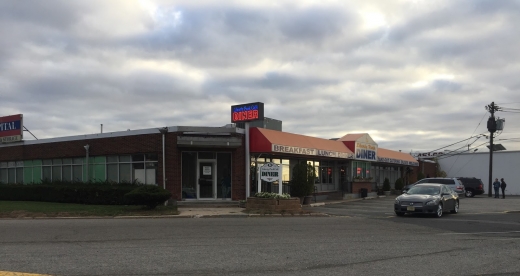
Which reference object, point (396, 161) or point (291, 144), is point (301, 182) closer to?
point (291, 144)

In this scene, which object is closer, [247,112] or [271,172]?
[271,172]

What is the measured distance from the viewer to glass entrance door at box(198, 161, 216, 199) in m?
24.7

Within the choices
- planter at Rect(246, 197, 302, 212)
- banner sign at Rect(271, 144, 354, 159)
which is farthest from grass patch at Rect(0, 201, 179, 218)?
banner sign at Rect(271, 144, 354, 159)

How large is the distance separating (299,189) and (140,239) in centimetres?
1478

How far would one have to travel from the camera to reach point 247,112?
80.9 ft

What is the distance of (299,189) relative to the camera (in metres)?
26.2

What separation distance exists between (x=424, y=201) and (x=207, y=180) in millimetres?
10657

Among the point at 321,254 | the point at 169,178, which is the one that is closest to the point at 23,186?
the point at 169,178

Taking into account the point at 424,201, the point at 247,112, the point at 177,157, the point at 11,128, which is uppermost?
the point at 247,112

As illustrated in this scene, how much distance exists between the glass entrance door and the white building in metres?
42.4

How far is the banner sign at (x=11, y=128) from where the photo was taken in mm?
31312

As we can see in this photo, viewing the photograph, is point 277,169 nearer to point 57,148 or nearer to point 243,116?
point 243,116

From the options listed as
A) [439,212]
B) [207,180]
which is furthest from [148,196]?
[439,212]

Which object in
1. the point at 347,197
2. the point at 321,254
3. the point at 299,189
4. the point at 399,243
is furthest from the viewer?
the point at 347,197
